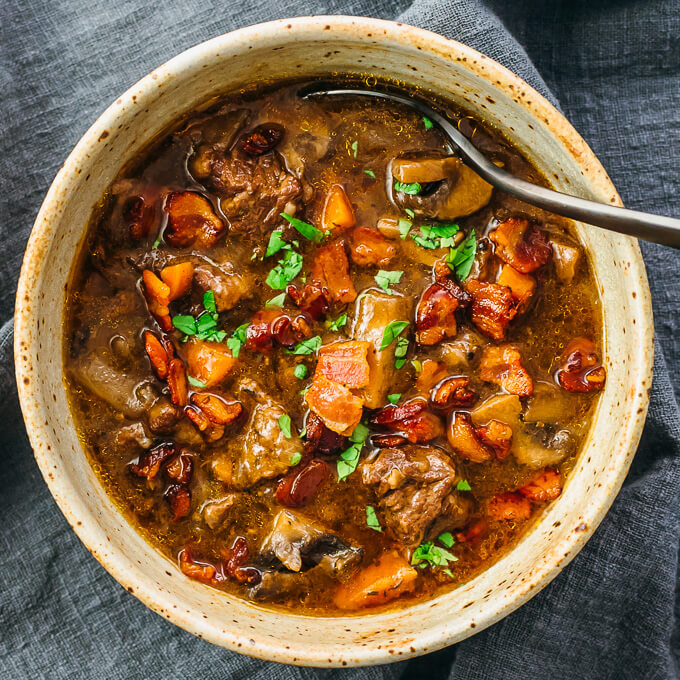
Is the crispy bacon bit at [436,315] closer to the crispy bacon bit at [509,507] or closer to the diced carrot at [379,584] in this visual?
the crispy bacon bit at [509,507]

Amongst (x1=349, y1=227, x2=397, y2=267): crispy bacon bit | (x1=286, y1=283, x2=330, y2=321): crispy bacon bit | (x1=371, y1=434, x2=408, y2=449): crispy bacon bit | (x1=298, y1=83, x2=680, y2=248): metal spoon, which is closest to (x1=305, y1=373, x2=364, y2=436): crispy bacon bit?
(x1=371, y1=434, x2=408, y2=449): crispy bacon bit

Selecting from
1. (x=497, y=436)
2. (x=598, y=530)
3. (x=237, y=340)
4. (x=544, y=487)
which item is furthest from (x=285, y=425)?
(x=598, y=530)

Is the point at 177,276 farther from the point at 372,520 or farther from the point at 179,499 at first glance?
the point at 372,520

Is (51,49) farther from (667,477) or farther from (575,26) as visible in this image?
(667,477)

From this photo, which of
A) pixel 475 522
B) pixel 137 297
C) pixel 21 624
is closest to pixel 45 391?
pixel 137 297

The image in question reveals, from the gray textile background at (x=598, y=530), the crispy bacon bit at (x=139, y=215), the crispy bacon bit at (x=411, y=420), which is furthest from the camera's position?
the gray textile background at (x=598, y=530)

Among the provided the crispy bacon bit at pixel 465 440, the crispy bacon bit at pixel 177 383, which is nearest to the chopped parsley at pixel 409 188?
the crispy bacon bit at pixel 465 440
